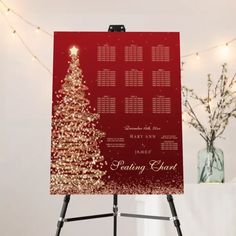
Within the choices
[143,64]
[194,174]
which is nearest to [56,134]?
[143,64]

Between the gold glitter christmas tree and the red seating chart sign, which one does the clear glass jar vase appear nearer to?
the red seating chart sign

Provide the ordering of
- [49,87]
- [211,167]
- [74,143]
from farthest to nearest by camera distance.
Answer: [49,87] → [211,167] → [74,143]

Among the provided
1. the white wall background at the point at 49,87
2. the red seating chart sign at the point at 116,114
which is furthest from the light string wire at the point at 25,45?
the red seating chart sign at the point at 116,114

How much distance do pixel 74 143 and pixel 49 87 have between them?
1240 mm

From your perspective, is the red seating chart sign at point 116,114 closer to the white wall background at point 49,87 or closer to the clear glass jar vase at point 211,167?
the clear glass jar vase at point 211,167

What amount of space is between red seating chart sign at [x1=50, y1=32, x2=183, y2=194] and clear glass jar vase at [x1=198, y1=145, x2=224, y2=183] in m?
0.61

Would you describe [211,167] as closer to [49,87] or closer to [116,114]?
[116,114]

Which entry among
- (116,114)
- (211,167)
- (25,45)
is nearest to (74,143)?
(116,114)

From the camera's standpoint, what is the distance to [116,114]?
67.2 inches

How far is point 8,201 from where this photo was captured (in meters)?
2.75

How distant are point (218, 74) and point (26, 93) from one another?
1.23 m

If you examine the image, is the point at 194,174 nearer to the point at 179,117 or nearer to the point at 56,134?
the point at 179,117

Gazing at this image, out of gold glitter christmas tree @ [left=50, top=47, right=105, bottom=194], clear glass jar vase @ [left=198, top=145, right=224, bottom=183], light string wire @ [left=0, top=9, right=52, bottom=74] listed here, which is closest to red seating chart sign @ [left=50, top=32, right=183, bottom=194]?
gold glitter christmas tree @ [left=50, top=47, right=105, bottom=194]

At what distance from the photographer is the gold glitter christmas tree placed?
1.67m
